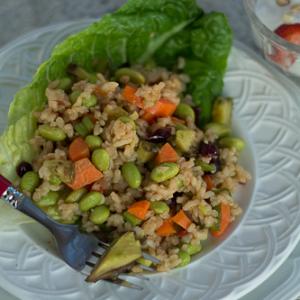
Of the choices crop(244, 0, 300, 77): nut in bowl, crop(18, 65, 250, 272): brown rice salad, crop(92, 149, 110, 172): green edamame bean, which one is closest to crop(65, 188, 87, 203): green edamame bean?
crop(18, 65, 250, 272): brown rice salad

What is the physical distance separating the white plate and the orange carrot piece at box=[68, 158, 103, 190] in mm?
242

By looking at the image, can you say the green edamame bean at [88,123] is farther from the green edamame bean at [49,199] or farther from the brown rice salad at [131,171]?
the green edamame bean at [49,199]

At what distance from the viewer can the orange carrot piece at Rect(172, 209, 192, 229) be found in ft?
8.57

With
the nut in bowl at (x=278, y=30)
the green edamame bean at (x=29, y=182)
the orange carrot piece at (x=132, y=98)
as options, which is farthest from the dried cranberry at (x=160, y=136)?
the nut in bowl at (x=278, y=30)

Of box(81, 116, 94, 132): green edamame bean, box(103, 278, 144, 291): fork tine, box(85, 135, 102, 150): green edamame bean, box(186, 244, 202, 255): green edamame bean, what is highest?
box(81, 116, 94, 132): green edamame bean

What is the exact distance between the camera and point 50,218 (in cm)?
253

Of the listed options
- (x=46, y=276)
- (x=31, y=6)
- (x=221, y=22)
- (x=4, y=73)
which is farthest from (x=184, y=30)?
(x=46, y=276)

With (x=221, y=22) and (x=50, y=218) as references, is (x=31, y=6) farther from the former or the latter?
(x=50, y=218)

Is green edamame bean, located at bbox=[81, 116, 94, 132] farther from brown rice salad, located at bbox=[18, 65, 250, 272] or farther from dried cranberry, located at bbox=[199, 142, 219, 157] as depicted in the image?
dried cranberry, located at bbox=[199, 142, 219, 157]

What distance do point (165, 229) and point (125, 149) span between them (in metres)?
0.33

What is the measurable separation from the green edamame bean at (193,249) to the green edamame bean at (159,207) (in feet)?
0.52

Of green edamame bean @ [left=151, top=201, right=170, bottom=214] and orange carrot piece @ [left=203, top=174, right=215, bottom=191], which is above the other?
green edamame bean @ [left=151, top=201, right=170, bottom=214]

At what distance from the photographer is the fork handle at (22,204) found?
2.48 metres

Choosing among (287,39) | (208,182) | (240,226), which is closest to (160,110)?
(208,182)
